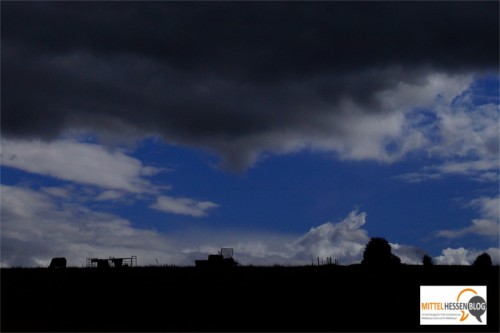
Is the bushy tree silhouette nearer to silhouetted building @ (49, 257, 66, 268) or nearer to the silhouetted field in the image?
the silhouetted field

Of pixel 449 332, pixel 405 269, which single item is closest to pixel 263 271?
pixel 405 269

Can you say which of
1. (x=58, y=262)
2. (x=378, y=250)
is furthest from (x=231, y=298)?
(x=378, y=250)

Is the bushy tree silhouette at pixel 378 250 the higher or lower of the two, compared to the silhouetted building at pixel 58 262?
higher

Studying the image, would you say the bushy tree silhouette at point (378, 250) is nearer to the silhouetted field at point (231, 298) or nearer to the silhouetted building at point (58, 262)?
the silhouetted field at point (231, 298)

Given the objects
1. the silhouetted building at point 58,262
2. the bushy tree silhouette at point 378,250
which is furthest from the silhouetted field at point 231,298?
the bushy tree silhouette at point 378,250

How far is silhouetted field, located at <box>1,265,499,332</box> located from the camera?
45.7 metres

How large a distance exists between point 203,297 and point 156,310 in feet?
15.0

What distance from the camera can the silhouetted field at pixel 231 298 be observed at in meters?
45.7

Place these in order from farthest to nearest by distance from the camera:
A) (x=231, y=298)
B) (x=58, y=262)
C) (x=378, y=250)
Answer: (x=378, y=250)
(x=58, y=262)
(x=231, y=298)

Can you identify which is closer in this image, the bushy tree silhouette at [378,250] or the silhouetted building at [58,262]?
the silhouetted building at [58,262]

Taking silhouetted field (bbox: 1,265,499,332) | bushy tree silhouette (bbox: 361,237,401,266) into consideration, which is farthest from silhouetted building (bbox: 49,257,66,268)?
bushy tree silhouette (bbox: 361,237,401,266)

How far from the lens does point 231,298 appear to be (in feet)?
172

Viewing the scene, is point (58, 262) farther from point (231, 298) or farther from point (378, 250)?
point (378, 250)

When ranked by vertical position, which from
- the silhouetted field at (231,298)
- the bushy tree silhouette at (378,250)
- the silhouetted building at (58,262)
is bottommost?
the silhouetted field at (231,298)
